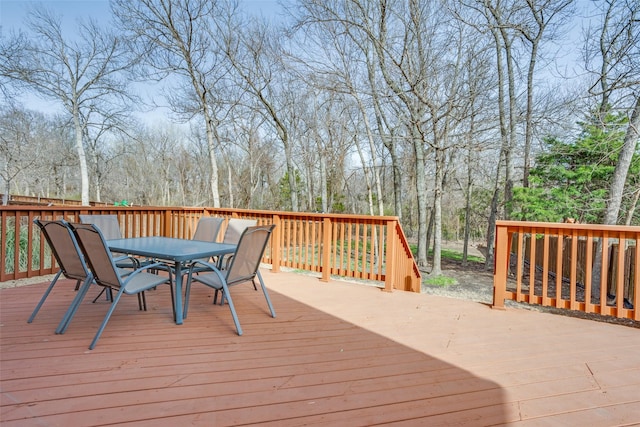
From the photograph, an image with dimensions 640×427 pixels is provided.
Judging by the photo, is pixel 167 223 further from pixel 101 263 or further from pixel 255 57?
pixel 255 57

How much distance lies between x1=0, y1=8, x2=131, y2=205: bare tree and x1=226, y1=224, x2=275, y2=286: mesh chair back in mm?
12307

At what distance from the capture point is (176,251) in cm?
295

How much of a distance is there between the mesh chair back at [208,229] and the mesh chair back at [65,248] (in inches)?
57.8

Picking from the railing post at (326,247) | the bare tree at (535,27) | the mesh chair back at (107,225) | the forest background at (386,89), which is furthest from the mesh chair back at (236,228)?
the bare tree at (535,27)

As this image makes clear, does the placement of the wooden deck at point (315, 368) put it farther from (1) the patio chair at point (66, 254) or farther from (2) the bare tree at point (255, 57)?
(2) the bare tree at point (255, 57)

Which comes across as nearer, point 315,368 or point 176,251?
point 315,368

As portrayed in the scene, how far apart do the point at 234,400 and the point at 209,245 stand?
1958mm

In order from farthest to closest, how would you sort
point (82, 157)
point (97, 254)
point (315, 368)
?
point (82, 157) → point (97, 254) → point (315, 368)

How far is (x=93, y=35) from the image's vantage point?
1283 centimetres

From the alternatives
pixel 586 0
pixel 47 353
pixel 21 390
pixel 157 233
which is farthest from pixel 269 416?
pixel 586 0

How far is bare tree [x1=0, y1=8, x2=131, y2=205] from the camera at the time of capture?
12000mm

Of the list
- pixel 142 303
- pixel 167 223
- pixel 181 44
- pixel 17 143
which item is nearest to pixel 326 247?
pixel 142 303

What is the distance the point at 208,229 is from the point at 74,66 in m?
13.7

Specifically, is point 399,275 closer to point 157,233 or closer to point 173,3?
point 157,233
